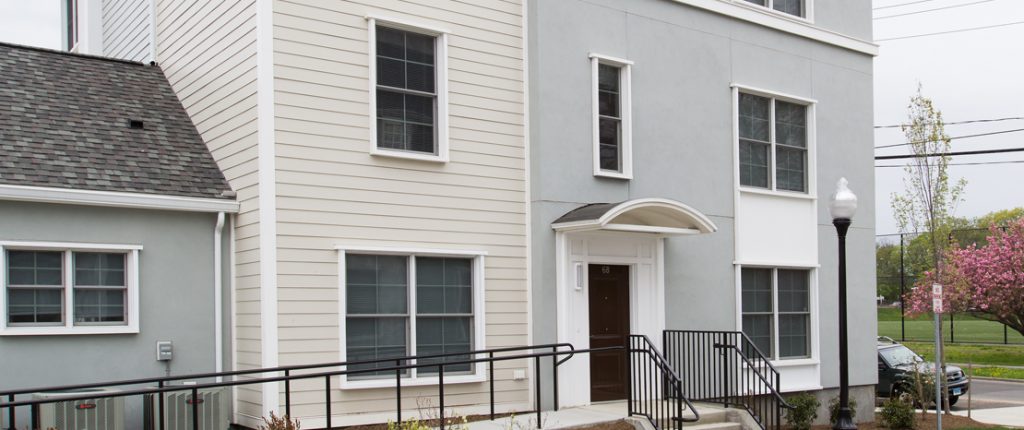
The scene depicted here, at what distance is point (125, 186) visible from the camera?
11555mm

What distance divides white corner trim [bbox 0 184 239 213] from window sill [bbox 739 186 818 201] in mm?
8119

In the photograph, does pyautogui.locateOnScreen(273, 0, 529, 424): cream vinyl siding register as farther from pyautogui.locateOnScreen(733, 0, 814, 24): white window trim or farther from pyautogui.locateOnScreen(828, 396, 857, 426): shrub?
pyautogui.locateOnScreen(828, 396, 857, 426): shrub

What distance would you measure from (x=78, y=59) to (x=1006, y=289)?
27001 mm

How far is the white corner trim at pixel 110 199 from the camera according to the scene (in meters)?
10.7

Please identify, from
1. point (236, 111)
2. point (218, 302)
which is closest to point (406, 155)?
point (236, 111)

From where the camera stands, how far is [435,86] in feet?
41.5

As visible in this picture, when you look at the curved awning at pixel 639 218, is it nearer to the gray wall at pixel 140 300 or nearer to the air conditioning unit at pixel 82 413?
the gray wall at pixel 140 300

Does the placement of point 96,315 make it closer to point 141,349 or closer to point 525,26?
point 141,349

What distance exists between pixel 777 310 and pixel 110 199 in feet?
34.0

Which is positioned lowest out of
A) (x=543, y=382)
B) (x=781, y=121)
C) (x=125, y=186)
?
(x=543, y=382)

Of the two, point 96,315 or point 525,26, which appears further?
point 525,26

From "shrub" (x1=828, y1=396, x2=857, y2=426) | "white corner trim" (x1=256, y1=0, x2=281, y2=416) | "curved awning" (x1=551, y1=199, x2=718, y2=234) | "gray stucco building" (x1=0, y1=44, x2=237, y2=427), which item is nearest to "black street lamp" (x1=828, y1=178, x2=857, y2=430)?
"curved awning" (x1=551, y1=199, x2=718, y2=234)

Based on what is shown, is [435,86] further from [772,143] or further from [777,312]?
[777,312]

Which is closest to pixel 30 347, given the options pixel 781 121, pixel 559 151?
pixel 559 151
